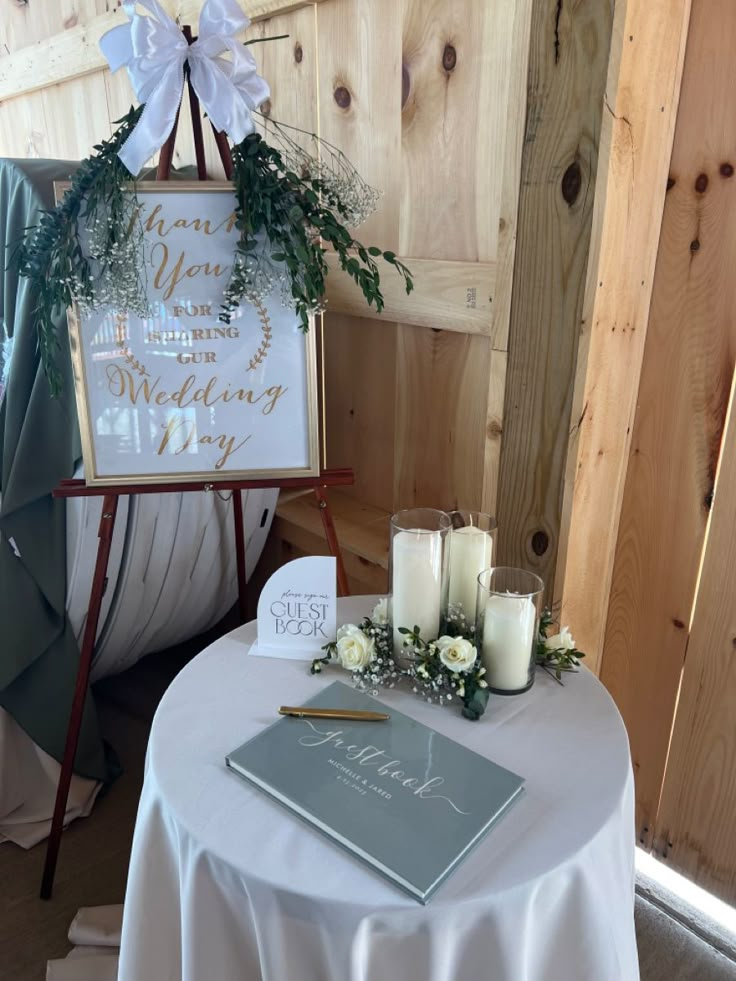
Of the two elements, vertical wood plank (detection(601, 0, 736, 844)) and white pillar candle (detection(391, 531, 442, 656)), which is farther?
vertical wood plank (detection(601, 0, 736, 844))

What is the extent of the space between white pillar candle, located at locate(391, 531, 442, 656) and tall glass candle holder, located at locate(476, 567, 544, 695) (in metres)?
0.07

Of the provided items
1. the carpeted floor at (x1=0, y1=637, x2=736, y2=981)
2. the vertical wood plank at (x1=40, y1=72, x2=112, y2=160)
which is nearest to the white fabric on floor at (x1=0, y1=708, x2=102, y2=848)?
the carpeted floor at (x1=0, y1=637, x2=736, y2=981)

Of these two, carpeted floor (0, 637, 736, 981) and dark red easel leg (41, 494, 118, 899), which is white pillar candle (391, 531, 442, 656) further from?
carpeted floor (0, 637, 736, 981)

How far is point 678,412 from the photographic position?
1362 mm

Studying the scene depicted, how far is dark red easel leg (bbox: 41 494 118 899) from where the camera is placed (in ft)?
4.51

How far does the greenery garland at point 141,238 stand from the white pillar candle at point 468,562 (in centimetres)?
45

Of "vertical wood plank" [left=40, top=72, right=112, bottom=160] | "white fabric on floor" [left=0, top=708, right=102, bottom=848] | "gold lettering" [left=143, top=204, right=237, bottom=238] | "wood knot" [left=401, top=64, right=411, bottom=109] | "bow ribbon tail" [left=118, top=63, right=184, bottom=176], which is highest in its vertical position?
"vertical wood plank" [left=40, top=72, right=112, bottom=160]

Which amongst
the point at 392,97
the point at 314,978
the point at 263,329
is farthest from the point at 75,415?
the point at 314,978

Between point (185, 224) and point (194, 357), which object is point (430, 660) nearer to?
point (194, 357)

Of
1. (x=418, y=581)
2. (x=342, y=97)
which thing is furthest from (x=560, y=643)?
(x=342, y=97)

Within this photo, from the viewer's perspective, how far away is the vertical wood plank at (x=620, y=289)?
Answer: 1149 millimetres

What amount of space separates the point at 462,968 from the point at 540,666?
0.46m

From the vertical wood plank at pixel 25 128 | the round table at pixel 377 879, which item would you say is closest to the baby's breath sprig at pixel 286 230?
the round table at pixel 377 879

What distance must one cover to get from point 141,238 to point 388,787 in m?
0.92
